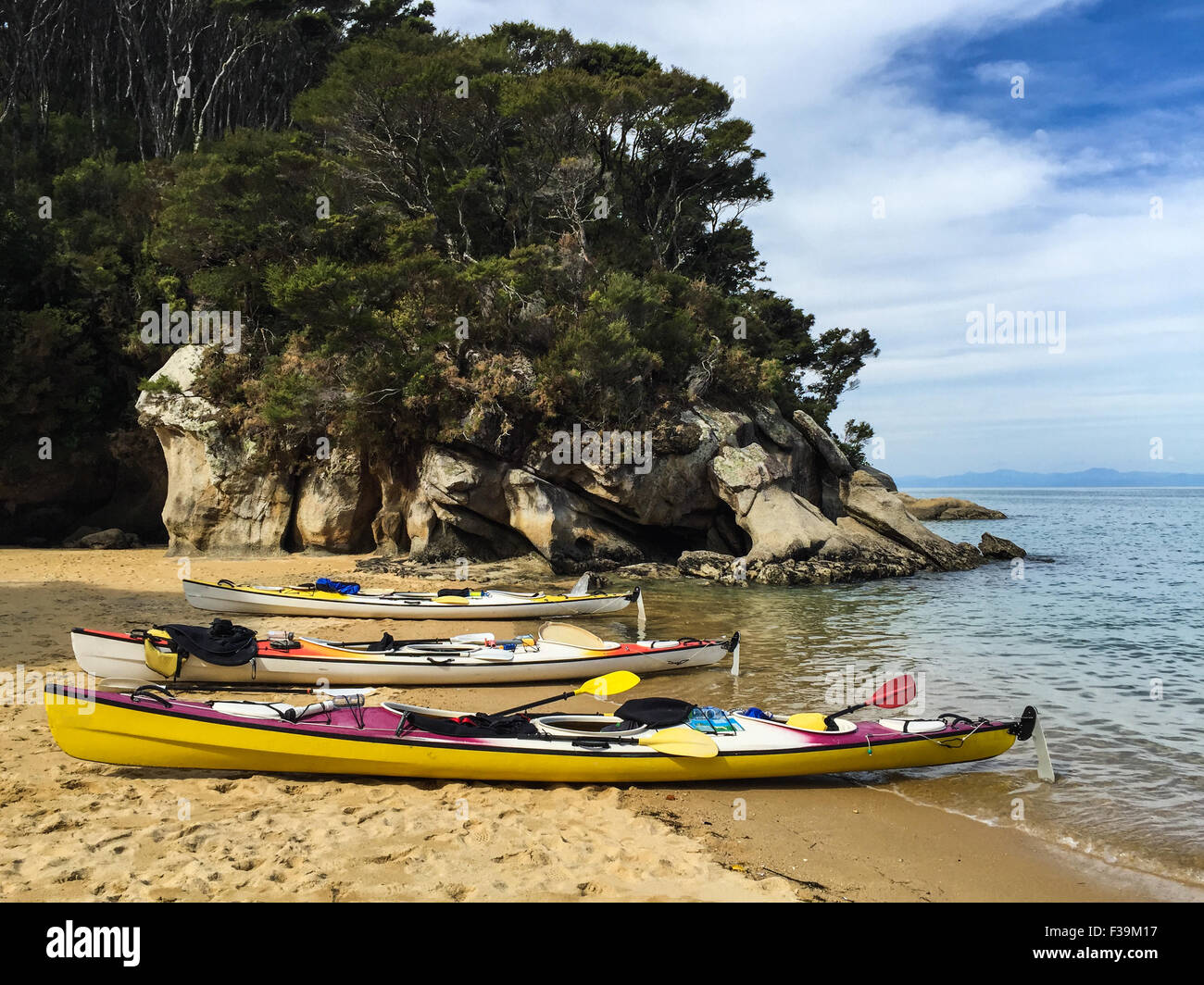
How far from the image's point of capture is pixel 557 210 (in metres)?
28.7

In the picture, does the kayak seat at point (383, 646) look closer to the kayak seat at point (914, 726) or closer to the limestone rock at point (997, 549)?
the kayak seat at point (914, 726)

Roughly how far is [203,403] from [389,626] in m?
13.5

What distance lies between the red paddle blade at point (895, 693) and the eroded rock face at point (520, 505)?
13.3 meters

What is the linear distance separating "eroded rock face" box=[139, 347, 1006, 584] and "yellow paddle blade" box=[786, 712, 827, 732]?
14.1 m

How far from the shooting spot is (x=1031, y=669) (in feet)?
40.1

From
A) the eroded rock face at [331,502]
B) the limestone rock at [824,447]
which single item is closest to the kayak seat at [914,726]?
the eroded rock face at [331,502]

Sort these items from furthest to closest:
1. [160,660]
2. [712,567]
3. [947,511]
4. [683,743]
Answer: [947,511], [712,567], [160,660], [683,743]

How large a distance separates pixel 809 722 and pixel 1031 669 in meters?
6.77

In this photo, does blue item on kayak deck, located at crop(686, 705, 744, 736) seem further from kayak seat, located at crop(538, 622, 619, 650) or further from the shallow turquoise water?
kayak seat, located at crop(538, 622, 619, 650)

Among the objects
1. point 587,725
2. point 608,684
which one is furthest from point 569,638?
point 587,725

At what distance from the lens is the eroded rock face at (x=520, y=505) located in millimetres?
22594

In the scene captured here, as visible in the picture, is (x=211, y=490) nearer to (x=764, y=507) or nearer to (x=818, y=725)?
(x=764, y=507)
